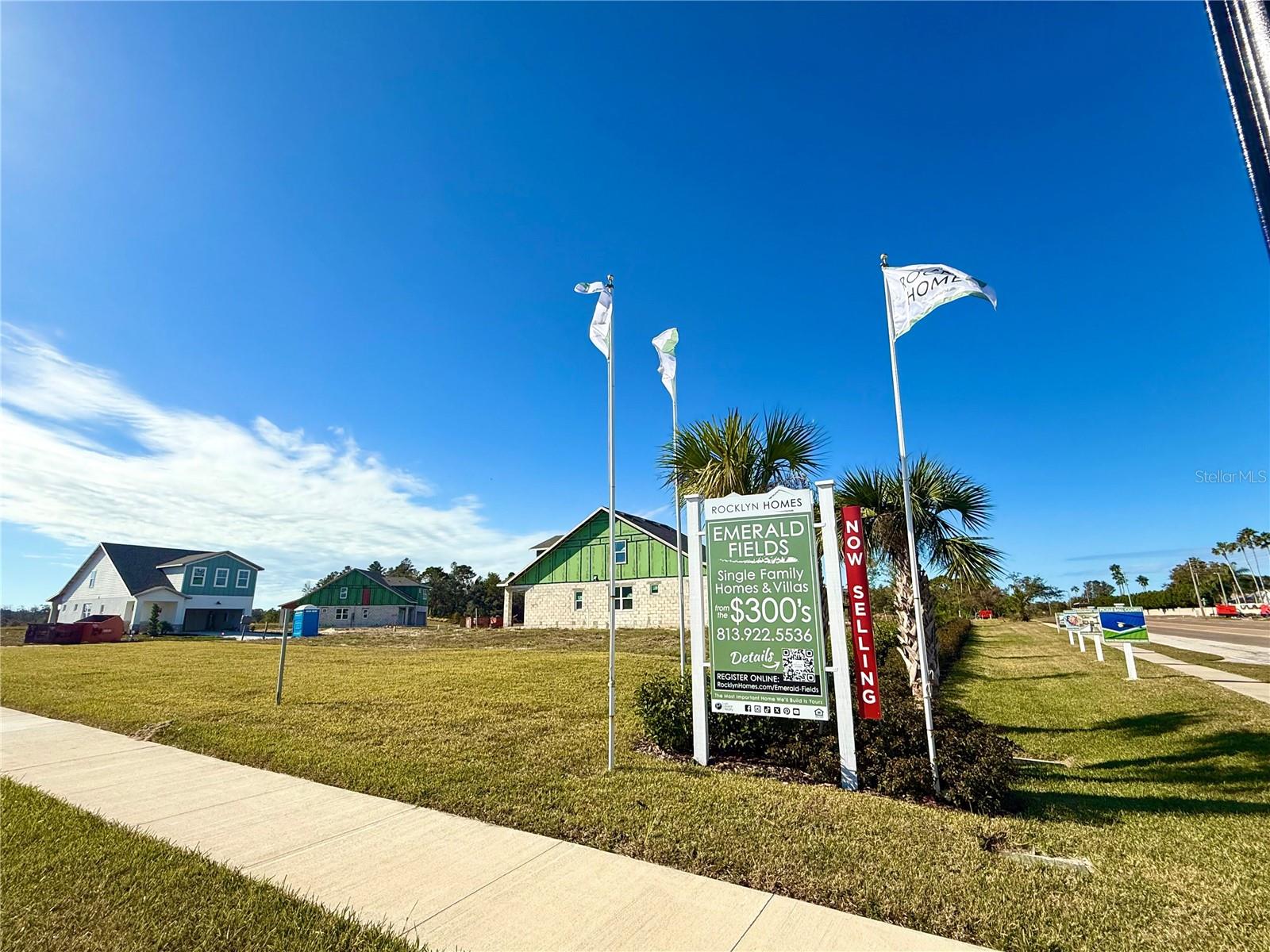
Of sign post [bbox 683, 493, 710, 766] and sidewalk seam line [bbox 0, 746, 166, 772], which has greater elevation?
sign post [bbox 683, 493, 710, 766]

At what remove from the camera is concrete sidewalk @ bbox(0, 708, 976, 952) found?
11.1 feet

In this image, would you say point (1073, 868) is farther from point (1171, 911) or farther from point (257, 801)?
→ point (257, 801)

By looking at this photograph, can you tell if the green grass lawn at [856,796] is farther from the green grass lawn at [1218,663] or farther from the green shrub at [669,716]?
the green grass lawn at [1218,663]

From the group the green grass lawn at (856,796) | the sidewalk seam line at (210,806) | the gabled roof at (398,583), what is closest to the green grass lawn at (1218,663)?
the green grass lawn at (856,796)

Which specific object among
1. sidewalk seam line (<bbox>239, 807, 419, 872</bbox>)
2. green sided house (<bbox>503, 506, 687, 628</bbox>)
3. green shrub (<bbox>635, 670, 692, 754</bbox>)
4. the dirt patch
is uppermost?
green sided house (<bbox>503, 506, 687, 628</bbox>)

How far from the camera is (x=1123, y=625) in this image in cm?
1494

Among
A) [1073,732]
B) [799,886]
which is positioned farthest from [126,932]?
[1073,732]

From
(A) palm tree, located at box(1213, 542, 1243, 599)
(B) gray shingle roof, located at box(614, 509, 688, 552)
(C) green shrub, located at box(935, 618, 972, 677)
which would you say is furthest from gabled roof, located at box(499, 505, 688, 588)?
(A) palm tree, located at box(1213, 542, 1243, 599)

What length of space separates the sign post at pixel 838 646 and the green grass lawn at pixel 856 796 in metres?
0.43

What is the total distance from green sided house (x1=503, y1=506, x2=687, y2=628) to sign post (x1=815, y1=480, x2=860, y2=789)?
23756 millimetres

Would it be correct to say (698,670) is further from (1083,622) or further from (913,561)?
(1083,622)

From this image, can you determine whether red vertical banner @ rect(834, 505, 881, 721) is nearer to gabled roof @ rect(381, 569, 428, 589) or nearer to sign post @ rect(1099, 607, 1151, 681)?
sign post @ rect(1099, 607, 1151, 681)

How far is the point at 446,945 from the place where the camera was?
3.28m

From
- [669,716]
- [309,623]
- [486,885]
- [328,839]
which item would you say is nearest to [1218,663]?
[669,716]
